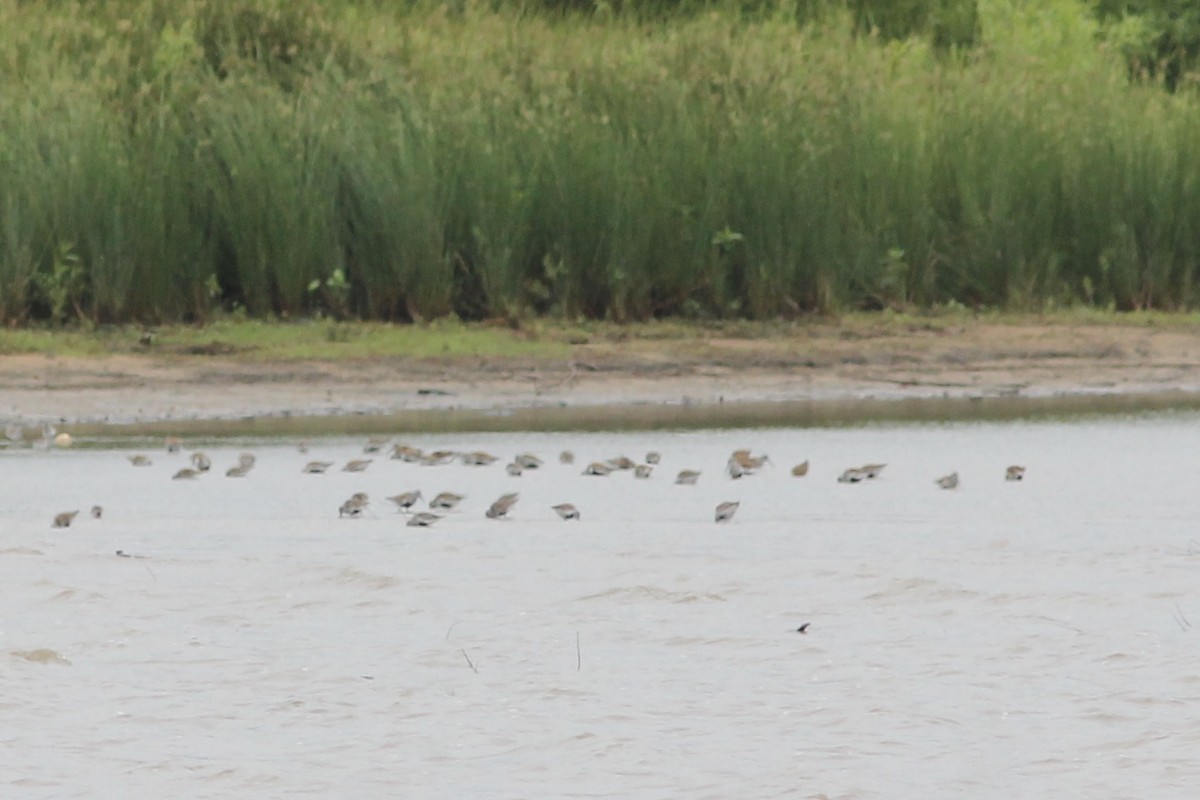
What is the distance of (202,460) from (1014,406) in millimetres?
5028

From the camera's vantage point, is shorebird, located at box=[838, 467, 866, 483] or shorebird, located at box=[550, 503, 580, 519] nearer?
shorebird, located at box=[550, 503, 580, 519]

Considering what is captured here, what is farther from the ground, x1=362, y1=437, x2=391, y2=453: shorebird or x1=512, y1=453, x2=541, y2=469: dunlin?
x1=512, y1=453, x2=541, y2=469: dunlin

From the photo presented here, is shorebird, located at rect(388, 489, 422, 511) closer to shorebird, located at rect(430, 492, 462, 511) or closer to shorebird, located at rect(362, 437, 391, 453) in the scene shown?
shorebird, located at rect(430, 492, 462, 511)

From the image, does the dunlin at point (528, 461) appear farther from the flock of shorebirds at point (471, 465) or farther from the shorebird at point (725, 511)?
the shorebird at point (725, 511)

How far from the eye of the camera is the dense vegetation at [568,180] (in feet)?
45.3

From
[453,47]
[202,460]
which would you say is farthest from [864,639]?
[453,47]

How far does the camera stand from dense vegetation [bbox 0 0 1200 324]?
45.3 ft

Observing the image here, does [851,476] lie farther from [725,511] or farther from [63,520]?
[63,520]

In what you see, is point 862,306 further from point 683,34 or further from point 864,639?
point 864,639

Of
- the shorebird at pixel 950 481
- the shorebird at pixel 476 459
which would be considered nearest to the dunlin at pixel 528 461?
the shorebird at pixel 476 459

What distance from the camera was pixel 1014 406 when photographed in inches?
482

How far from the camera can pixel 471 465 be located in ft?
30.3

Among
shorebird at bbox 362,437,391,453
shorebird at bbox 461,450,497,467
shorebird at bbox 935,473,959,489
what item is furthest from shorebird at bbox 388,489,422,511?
shorebird at bbox 935,473,959,489

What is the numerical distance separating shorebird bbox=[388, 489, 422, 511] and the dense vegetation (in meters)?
6.19
